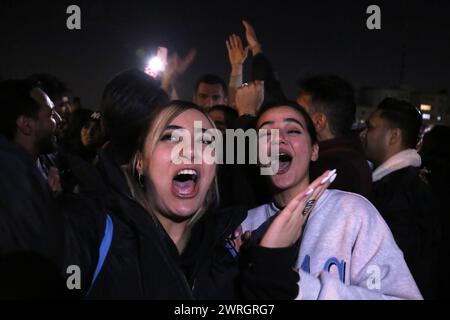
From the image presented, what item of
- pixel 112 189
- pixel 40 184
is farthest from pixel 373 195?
pixel 40 184

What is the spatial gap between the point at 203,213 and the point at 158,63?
2.56 meters

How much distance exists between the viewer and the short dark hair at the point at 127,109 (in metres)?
2.36

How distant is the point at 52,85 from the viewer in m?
4.87

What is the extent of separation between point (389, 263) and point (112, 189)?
4.01ft

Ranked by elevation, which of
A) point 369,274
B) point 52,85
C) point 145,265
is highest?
point 52,85

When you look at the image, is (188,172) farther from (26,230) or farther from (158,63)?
(158,63)

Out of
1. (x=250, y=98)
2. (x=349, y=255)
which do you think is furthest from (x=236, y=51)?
(x=349, y=255)

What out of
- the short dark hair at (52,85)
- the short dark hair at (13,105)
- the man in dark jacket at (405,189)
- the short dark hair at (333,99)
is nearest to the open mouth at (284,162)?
the short dark hair at (333,99)

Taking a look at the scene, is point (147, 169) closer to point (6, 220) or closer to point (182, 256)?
point (182, 256)

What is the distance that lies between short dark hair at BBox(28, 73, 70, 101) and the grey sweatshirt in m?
3.61

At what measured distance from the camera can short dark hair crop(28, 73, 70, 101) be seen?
4.80 m

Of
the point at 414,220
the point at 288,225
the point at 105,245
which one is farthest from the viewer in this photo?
the point at 414,220

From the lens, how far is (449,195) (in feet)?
12.4

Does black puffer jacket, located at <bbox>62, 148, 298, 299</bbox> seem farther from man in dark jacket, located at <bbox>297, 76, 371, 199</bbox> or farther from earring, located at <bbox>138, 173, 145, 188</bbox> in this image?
man in dark jacket, located at <bbox>297, 76, 371, 199</bbox>
